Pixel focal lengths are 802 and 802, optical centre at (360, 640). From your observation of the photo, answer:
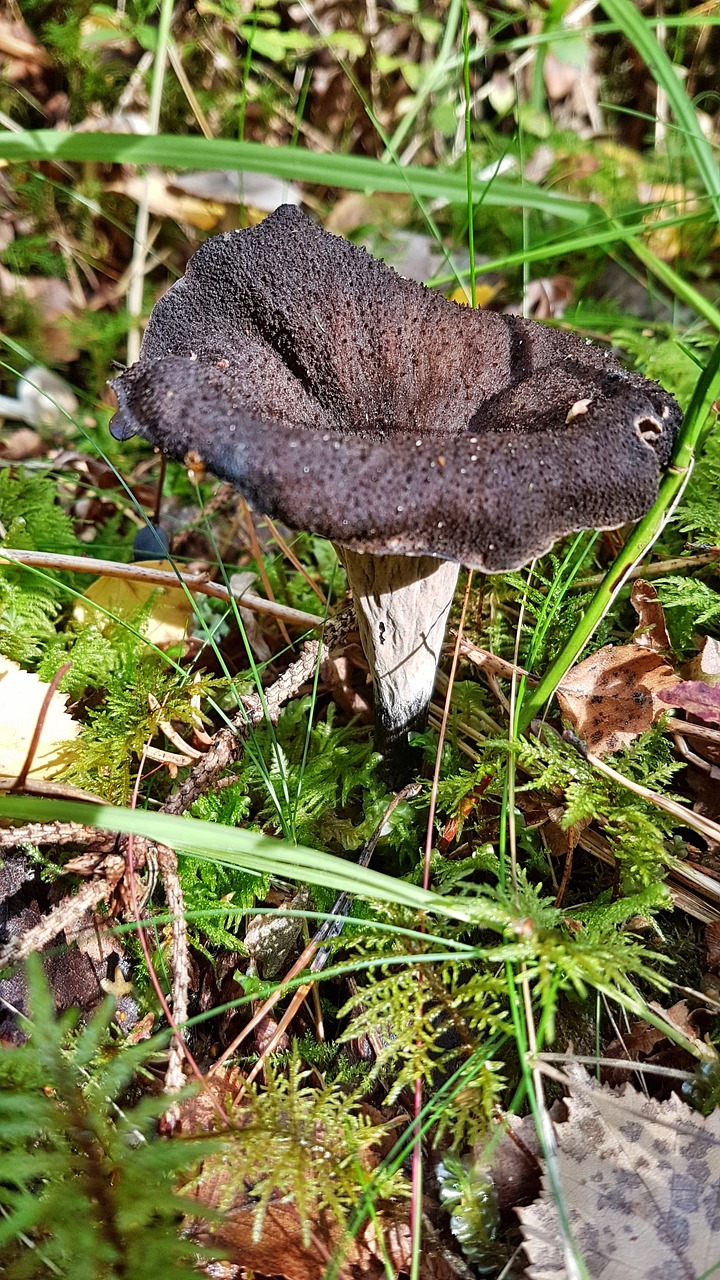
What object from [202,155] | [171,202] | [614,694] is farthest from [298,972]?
[171,202]

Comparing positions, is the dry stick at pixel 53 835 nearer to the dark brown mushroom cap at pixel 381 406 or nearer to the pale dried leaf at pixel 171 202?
the dark brown mushroom cap at pixel 381 406

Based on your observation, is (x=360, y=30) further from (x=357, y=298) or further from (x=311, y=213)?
(x=357, y=298)

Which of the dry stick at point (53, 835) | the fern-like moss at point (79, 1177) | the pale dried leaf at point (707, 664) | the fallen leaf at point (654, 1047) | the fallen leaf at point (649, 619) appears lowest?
the fern-like moss at point (79, 1177)

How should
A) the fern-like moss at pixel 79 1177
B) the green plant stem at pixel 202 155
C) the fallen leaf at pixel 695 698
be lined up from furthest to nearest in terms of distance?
the green plant stem at pixel 202 155
the fallen leaf at pixel 695 698
the fern-like moss at pixel 79 1177

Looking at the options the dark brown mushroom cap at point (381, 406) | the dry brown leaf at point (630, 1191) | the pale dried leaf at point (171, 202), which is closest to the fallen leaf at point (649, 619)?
the dark brown mushroom cap at point (381, 406)

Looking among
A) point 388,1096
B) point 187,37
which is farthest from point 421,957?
point 187,37

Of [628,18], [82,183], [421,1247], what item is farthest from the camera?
[82,183]

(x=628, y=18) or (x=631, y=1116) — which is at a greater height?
(x=628, y=18)
